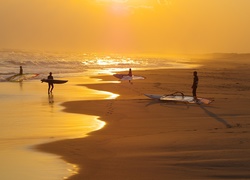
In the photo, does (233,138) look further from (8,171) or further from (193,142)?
(8,171)

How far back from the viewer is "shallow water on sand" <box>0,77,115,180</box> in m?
8.93

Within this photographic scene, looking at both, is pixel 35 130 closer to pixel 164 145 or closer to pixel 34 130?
pixel 34 130

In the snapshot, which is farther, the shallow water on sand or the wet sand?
the shallow water on sand

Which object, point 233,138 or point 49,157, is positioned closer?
point 49,157

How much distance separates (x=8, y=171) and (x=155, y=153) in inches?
137

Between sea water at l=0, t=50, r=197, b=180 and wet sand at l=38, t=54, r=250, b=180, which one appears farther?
sea water at l=0, t=50, r=197, b=180

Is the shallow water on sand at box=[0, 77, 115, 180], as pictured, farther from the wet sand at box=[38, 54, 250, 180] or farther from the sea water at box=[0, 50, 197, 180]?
the wet sand at box=[38, 54, 250, 180]

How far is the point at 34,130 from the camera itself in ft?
44.5

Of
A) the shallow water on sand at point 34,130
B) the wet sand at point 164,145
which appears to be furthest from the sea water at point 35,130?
the wet sand at point 164,145

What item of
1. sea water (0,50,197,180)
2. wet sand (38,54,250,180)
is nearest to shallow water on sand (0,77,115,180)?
sea water (0,50,197,180)

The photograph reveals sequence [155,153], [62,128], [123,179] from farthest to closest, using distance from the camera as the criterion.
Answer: [62,128] < [155,153] < [123,179]

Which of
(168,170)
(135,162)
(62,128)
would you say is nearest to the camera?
(168,170)

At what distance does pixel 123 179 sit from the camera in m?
7.98

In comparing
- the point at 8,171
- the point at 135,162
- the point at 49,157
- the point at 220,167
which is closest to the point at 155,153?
the point at 135,162
